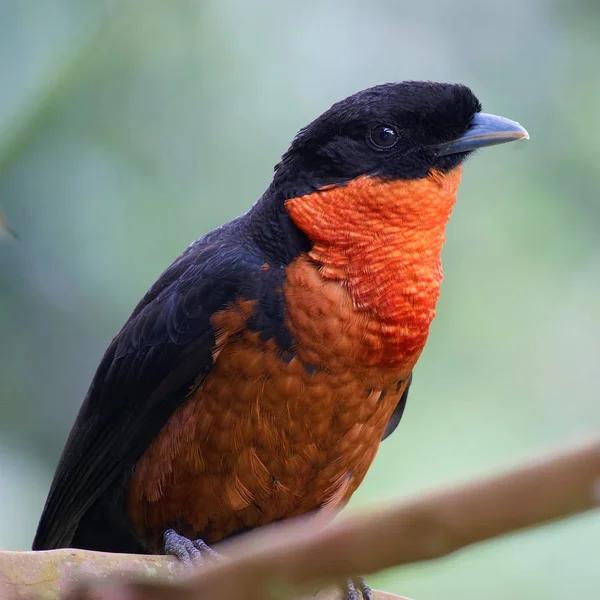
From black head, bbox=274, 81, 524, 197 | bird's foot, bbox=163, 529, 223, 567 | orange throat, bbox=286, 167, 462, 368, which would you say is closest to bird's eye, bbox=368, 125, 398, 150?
black head, bbox=274, 81, 524, 197

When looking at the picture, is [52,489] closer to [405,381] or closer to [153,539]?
[153,539]

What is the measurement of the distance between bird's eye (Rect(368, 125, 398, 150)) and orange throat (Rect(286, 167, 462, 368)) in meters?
0.12

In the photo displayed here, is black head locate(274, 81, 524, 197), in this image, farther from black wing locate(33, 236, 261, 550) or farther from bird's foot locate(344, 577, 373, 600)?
bird's foot locate(344, 577, 373, 600)

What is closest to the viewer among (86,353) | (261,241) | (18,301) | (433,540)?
(433,540)

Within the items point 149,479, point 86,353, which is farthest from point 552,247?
point 149,479

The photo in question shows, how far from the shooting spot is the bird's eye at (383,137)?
2562 millimetres

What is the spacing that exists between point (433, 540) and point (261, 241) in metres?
2.11

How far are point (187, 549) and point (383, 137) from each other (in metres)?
1.25

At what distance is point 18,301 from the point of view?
15.0ft

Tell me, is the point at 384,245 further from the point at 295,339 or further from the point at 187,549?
the point at 187,549

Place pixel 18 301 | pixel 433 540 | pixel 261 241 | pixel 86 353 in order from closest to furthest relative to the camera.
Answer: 1. pixel 433 540
2. pixel 261 241
3. pixel 18 301
4. pixel 86 353

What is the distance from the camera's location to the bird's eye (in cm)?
256

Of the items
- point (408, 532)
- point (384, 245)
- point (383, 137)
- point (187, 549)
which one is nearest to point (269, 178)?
point (383, 137)

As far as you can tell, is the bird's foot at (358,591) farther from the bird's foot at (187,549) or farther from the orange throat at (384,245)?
the orange throat at (384,245)
